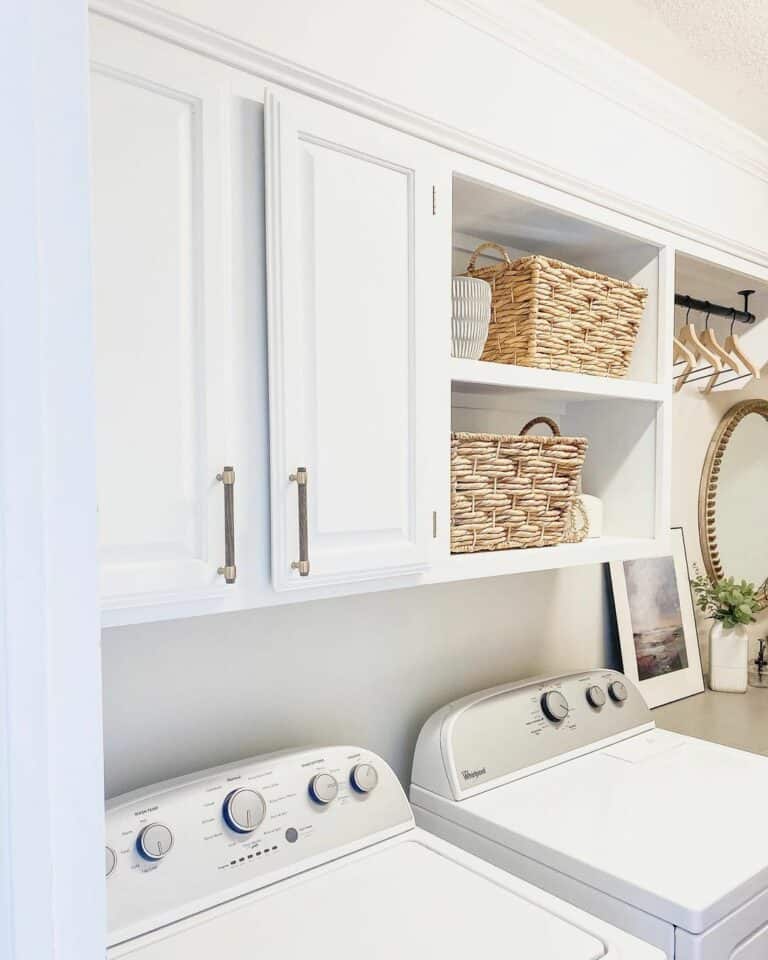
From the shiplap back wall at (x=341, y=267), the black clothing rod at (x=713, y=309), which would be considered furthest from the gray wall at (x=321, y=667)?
the black clothing rod at (x=713, y=309)

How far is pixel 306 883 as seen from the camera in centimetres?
127

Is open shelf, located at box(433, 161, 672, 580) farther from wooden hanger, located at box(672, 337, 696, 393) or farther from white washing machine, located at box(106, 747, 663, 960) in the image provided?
white washing machine, located at box(106, 747, 663, 960)

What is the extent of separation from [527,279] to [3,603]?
133cm

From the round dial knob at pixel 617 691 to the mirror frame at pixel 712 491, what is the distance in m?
0.90

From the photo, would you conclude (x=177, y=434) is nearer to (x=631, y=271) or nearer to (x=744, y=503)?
(x=631, y=271)

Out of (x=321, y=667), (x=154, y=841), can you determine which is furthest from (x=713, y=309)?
(x=154, y=841)

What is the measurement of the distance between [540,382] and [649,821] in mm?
847

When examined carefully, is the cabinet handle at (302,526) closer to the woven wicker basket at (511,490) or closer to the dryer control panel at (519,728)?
the woven wicker basket at (511,490)

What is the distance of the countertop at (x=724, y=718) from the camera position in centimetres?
204

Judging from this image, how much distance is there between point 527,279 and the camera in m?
1.54

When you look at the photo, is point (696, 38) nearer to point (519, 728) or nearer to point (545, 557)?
point (545, 557)

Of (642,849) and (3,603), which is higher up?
(3,603)

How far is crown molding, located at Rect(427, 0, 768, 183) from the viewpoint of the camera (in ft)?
4.68

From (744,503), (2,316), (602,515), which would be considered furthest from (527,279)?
(744,503)
